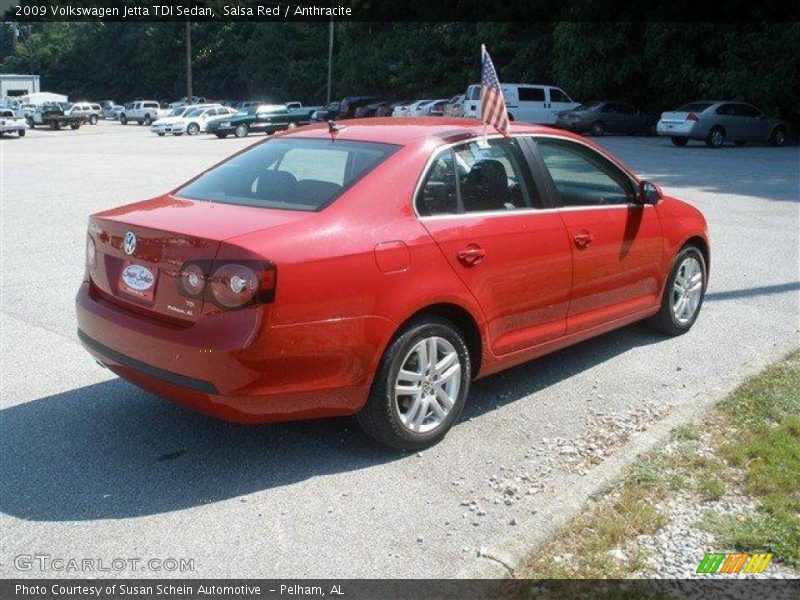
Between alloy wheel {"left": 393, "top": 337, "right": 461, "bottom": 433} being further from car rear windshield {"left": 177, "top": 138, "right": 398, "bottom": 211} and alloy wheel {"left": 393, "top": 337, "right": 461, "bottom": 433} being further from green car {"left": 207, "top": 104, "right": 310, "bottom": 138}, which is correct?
green car {"left": 207, "top": 104, "right": 310, "bottom": 138}

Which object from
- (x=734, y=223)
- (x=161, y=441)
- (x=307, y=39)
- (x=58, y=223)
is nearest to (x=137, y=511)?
(x=161, y=441)

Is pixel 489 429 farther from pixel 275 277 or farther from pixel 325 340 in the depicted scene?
pixel 275 277

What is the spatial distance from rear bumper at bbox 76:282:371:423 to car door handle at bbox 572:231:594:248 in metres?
1.79

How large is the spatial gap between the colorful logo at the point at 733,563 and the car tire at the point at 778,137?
31194 millimetres

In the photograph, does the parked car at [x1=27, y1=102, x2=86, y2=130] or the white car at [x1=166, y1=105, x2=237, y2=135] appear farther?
the parked car at [x1=27, y1=102, x2=86, y2=130]

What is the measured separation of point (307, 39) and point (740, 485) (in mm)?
69264

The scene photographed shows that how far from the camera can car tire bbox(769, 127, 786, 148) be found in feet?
102

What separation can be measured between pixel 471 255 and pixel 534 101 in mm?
35724

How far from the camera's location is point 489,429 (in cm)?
465

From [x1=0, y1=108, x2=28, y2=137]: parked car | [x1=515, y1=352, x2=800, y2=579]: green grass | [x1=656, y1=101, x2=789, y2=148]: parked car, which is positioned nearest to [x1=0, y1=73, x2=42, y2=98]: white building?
[x1=0, y1=108, x2=28, y2=137]: parked car

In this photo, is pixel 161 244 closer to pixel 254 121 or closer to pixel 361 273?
pixel 361 273

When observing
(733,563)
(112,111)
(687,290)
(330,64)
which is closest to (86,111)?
(112,111)

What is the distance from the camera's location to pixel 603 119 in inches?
1420

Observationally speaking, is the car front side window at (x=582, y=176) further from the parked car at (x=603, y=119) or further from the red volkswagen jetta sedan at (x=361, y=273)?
the parked car at (x=603, y=119)
